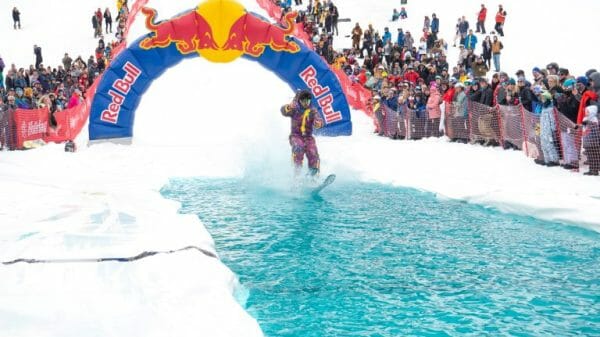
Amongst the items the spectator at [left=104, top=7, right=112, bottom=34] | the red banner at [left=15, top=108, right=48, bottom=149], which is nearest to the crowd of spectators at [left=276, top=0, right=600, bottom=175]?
the red banner at [left=15, top=108, right=48, bottom=149]

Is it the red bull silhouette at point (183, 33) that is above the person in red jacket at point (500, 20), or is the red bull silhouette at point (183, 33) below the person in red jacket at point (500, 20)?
below

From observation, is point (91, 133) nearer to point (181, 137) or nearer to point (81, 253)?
point (181, 137)

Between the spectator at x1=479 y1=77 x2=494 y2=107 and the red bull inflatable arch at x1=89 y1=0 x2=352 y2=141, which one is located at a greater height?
the red bull inflatable arch at x1=89 y1=0 x2=352 y2=141

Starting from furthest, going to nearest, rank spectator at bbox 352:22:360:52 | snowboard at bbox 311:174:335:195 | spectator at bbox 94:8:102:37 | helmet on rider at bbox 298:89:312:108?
spectator at bbox 94:8:102:37, spectator at bbox 352:22:360:52, helmet on rider at bbox 298:89:312:108, snowboard at bbox 311:174:335:195

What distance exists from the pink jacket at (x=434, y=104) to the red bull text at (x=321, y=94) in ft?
8.01

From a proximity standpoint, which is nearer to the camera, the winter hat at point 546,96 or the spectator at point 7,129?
the winter hat at point 546,96

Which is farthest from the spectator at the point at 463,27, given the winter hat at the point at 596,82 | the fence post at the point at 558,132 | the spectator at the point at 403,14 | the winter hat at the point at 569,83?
the winter hat at the point at 596,82

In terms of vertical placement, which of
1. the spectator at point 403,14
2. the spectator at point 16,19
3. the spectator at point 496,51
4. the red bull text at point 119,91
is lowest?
the red bull text at point 119,91

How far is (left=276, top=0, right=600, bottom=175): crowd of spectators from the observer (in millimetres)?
11266

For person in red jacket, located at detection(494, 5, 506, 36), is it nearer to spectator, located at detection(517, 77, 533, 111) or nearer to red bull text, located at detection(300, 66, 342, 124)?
red bull text, located at detection(300, 66, 342, 124)

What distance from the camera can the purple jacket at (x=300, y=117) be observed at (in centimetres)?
1132

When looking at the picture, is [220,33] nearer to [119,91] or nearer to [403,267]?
[119,91]

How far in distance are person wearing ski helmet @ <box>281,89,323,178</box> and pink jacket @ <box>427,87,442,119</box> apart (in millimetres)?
5329

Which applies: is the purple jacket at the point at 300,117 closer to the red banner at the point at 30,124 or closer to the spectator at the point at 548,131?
the spectator at the point at 548,131
